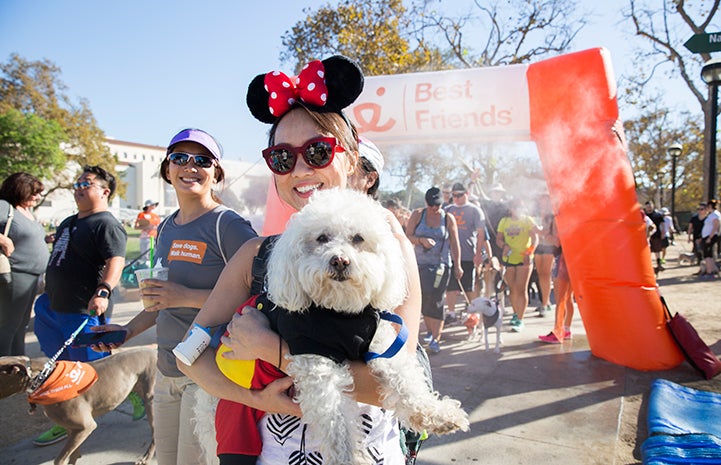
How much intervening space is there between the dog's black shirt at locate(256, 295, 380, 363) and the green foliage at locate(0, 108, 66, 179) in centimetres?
3495

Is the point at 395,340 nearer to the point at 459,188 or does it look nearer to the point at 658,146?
the point at 459,188

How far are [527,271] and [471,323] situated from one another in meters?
1.37

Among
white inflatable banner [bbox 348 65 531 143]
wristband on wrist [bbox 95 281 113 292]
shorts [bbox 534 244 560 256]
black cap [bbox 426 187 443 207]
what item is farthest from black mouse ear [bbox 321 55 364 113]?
shorts [bbox 534 244 560 256]

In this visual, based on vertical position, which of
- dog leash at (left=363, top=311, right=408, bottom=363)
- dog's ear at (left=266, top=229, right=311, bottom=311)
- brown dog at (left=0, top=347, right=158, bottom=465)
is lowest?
brown dog at (left=0, top=347, right=158, bottom=465)

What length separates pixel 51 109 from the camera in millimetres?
31188

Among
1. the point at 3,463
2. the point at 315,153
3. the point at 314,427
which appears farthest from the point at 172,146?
the point at 3,463

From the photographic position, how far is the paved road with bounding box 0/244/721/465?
3209mm

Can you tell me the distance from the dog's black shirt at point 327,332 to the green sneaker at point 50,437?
3.37 meters

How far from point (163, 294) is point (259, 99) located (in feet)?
3.12

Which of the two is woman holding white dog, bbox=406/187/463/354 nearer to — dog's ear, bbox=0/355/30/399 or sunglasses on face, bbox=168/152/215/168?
sunglasses on face, bbox=168/152/215/168

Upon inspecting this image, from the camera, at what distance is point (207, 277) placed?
6.69 feet

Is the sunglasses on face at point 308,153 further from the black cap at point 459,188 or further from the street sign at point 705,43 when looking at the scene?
the street sign at point 705,43

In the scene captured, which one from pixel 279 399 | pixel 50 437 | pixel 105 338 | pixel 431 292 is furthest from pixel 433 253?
pixel 279 399

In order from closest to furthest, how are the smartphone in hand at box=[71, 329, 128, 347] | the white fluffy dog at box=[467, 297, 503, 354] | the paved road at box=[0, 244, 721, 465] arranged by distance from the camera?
the smartphone in hand at box=[71, 329, 128, 347]
the paved road at box=[0, 244, 721, 465]
the white fluffy dog at box=[467, 297, 503, 354]
